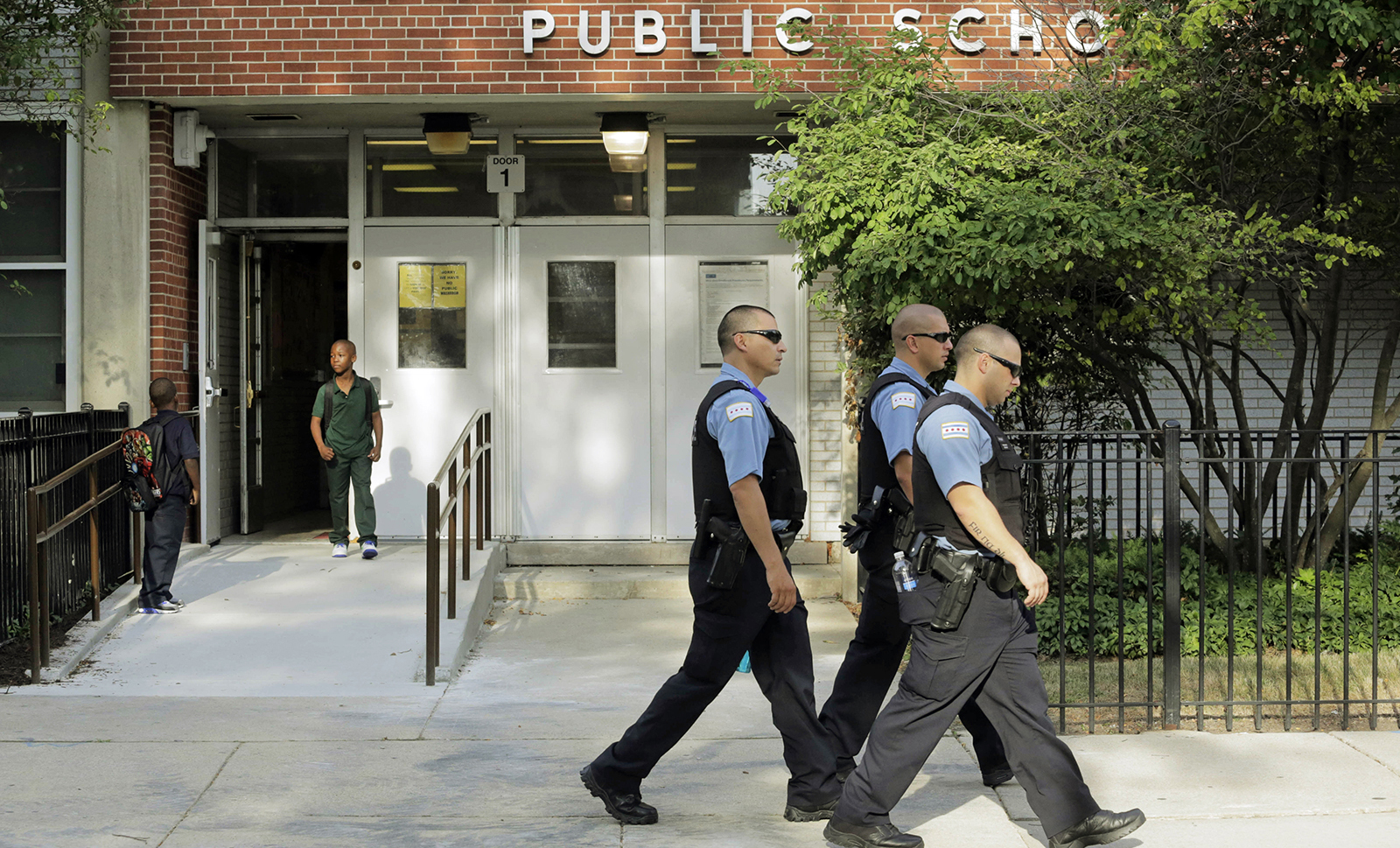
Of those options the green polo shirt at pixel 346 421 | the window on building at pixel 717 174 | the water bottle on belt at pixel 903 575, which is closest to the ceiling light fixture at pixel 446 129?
the window on building at pixel 717 174

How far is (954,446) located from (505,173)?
6.85 meters

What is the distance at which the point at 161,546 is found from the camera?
793 centimetres

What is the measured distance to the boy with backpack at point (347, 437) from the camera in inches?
371

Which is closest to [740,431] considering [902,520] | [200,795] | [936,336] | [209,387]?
[902,520]

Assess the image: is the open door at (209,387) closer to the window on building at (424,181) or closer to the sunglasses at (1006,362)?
the window on building at (424,181)

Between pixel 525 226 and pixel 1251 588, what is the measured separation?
580 centimetres

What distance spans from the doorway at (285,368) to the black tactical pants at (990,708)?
297 inches

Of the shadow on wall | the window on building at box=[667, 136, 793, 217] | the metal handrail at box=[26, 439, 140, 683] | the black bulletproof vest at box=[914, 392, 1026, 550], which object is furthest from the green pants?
the black bulletproof vest at box=[914, 392, 1026, 550]

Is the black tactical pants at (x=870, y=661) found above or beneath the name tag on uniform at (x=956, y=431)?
beneath

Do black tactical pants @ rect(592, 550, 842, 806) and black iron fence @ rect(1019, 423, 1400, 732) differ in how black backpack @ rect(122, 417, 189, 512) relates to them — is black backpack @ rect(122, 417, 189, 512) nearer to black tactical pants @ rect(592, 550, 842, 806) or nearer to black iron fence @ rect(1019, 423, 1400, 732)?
black tactical pants @ rect(592, 550, 842, 806)

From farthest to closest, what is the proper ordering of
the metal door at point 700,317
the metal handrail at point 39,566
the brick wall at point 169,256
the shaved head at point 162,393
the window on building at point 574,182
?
1. the window on building at point 574,182
2. the metal door at point 700,317
3. the brick wall at point 169,256
4. the shaved head at point 162,393
5. the metal handrail at point 39,566

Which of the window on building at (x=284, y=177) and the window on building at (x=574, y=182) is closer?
the window on building at (x=574, y=182)

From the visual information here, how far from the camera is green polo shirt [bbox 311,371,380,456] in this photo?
9414mm

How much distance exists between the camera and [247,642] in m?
7.59
